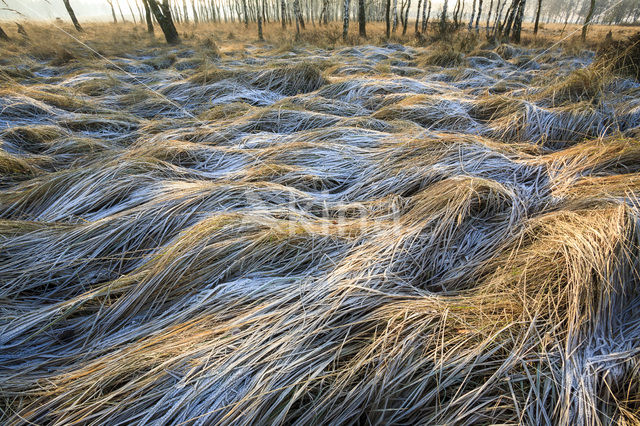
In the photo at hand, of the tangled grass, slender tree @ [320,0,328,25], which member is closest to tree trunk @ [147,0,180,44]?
the tangled grass

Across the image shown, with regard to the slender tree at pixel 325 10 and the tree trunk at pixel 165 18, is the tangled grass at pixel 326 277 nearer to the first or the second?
the tree trunk at pixel 165 18

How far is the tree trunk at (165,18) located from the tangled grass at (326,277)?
8.84 meters

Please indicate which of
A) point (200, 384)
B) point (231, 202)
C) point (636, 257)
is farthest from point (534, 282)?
point (231, 202)

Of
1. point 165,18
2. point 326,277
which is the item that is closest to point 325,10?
point 165,18

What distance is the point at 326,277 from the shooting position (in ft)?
3.91

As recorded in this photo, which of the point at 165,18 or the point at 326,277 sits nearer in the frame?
the point at 326,277

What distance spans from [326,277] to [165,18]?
11.7 m

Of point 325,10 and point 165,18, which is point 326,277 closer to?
point 165,18

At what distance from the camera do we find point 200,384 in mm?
854

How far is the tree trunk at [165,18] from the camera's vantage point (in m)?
8.90

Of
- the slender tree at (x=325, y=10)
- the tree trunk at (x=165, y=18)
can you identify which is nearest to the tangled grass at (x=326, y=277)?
the tree trunk at (x=165, y=18)

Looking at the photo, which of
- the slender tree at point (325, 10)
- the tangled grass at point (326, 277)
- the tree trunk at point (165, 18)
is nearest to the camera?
the tangled grass at point (326, 277)

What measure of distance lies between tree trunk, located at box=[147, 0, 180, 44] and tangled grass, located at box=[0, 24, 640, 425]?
8.84m

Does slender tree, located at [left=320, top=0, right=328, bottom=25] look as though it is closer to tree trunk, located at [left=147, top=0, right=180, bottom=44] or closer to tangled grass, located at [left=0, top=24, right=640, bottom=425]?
tree trunk, located at [left=147, top=0, right=180, bottom=44]
